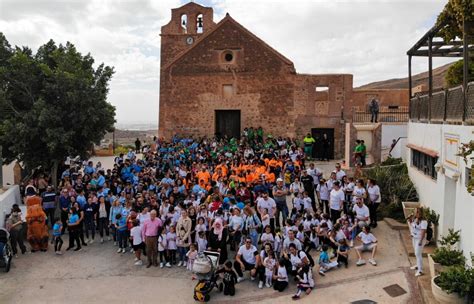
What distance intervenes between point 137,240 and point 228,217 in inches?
109

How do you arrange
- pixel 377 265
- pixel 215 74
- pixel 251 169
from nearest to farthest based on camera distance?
pixel 377 265 → pixel 251 169 → pixel 215 74

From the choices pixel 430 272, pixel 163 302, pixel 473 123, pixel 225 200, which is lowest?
pixel 163 302

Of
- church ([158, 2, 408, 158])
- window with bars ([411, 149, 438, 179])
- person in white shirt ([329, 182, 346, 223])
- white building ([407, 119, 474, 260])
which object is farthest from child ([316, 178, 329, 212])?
church ([158, 2, 408, 158])

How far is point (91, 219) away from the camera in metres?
14.3

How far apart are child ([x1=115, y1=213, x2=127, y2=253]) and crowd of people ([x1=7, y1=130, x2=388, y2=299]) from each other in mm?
31

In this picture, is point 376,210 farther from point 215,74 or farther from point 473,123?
point 215,74

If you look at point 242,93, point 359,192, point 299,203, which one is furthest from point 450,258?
point 242,93

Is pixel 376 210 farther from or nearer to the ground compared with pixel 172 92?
nearer to the ground

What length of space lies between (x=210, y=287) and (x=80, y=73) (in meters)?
11.5

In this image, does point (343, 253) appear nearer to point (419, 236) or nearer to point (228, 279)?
point (419, 236)

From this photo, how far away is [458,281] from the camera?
835 cm

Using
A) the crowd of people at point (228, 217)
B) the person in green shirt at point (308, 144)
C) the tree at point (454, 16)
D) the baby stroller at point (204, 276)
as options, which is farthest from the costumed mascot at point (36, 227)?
the person in green shirt at point (308, 144)

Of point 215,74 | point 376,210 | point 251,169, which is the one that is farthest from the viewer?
point 215,74

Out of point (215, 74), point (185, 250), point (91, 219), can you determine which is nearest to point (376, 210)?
point (185, 250)
